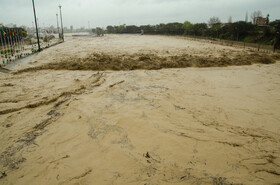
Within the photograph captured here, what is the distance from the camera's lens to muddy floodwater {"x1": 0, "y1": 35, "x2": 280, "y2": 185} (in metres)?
2.54

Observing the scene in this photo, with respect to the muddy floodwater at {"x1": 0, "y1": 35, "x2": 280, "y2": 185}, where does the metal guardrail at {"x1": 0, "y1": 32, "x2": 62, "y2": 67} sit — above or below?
above

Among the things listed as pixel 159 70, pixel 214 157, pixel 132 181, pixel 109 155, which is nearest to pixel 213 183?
pixel 214 157

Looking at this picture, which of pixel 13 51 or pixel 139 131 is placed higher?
pixel 13 51

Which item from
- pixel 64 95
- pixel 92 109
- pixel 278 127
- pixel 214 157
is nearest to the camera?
pixel 214 157

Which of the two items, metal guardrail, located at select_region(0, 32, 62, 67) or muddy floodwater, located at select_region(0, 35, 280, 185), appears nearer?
muddy floodwater, located at select_region(0, 35, 280, 185)

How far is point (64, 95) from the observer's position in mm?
5531

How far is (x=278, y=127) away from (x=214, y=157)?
2.10 m

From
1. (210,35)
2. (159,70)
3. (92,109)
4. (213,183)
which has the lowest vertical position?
(213,183)

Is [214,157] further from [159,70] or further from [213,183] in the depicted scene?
[159,70]

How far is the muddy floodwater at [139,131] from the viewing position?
2537 mm

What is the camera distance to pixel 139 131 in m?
3.58

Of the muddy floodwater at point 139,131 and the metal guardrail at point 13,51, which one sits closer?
the muddy floodwater at point 139,131

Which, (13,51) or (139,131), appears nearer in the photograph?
(139,131)

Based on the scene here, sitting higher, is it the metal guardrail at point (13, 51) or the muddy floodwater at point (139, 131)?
the metal guardrail at point (13, 51)
